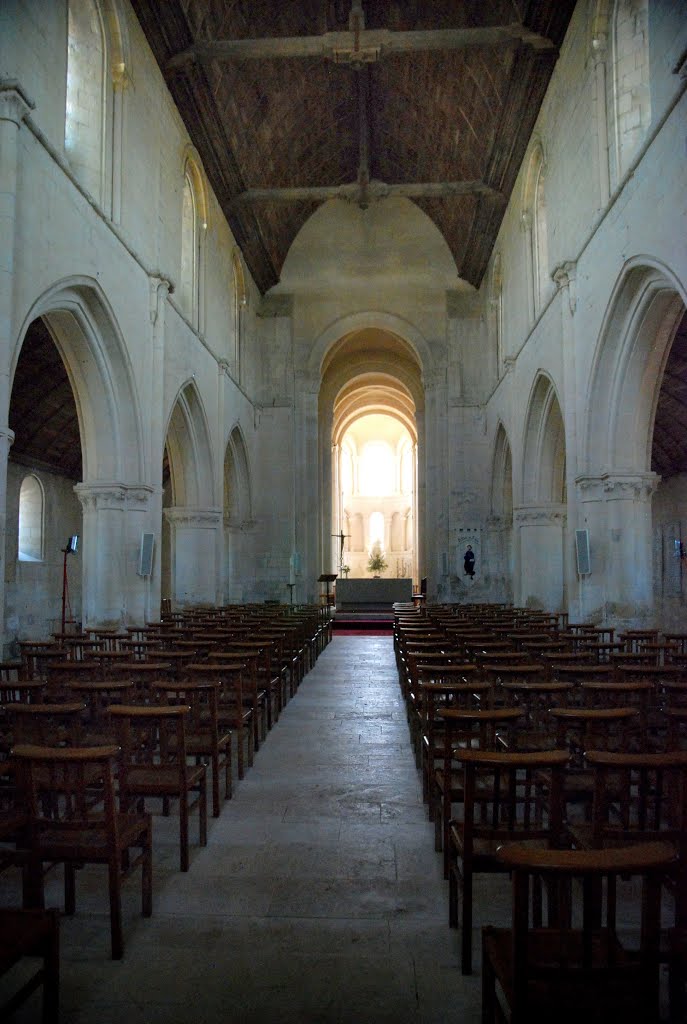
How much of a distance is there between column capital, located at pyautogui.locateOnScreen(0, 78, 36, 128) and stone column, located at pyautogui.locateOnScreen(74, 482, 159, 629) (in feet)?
18.2

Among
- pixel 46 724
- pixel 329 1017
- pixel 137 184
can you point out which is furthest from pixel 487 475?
pixel 329 1017

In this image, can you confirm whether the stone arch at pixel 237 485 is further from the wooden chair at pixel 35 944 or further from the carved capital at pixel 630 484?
the wooden chair at pixel 35 944

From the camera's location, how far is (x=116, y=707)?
4105 millimetres

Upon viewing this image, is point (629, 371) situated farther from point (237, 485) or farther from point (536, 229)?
point (237, 485)

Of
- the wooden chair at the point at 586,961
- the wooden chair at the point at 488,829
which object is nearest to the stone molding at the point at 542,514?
the wooden chair at the point at 488,829

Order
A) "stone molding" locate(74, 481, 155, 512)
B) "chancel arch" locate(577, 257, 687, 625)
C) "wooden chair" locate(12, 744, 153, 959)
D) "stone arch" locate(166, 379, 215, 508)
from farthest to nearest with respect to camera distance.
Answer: "stone arch" locate(166, 379, 215, 508)
"stone molding" locate(74, 481, 155, 512)
"chancel arch" locate(577, 257, 687, 625)
"wooden chair" locate(12, 744, 153, 959)

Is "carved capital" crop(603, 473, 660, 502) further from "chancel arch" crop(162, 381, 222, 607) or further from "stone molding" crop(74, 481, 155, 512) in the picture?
"chancel arch" crop(162, 381, 222, 607)

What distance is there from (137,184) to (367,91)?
348 inches

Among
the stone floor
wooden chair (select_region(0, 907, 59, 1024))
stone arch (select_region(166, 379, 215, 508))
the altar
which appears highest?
stone arch (select_region(166, 379, 215, 508))

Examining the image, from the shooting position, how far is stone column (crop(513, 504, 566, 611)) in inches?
683

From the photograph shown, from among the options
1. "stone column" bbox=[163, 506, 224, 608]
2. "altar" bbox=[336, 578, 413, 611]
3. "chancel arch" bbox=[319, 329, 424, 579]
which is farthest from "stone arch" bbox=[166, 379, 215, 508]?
"chancel arch" bbox=[319, 329, 424, 579]

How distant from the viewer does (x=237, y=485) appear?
23.8 m

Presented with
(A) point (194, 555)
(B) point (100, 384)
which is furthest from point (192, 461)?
(B) point (100, 384)

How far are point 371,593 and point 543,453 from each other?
9.55m
